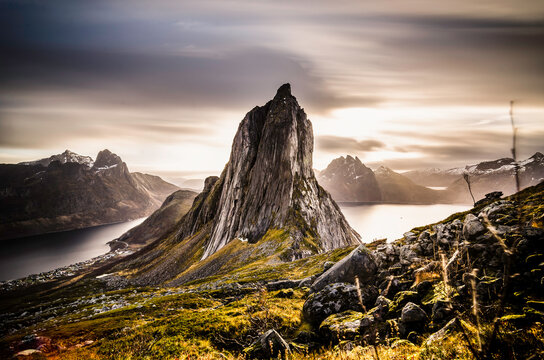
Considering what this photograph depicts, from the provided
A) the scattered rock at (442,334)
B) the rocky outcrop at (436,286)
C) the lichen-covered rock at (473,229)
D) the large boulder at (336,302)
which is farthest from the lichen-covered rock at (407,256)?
the scattered rock at (442,334)

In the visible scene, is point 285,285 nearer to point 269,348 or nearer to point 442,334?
point 269,348

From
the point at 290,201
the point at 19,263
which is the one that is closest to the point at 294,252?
the point at 290,201

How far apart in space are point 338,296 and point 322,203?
3436 inches

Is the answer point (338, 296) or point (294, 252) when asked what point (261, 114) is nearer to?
point (294, 252)

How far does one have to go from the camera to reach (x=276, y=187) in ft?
306

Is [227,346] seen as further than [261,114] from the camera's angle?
No

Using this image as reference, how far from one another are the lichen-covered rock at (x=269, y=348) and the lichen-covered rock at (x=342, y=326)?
2349 mm

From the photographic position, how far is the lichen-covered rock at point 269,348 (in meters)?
10.2

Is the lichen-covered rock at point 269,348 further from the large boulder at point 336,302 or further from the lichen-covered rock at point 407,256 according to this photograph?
the lichen-covered rock at point 407,256

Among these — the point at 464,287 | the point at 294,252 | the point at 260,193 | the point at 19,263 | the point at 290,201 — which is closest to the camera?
the point at 464,287

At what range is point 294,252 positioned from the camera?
65.1m

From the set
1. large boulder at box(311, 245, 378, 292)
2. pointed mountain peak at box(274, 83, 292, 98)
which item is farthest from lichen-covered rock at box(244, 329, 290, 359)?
pointed mountain peak at box(274, 83, 292, 98)

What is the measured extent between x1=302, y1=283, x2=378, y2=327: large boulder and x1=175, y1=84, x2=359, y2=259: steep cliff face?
54845 mm

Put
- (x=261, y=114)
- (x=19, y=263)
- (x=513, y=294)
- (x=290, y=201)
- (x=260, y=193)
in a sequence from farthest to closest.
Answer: (x=19, y=263) → (x=261, y=114) → (x=260, y=193) → (x=290, y=201) → (x=513, y=294)
